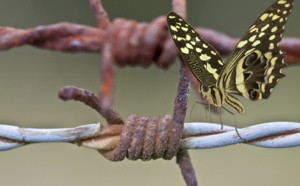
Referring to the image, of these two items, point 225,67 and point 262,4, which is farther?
point 262,4

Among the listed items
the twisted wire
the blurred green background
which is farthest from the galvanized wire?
the blurred green background

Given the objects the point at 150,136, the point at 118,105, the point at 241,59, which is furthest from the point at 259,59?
the point at 118,105

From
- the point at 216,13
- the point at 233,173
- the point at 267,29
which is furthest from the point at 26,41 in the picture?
the point at 216,13

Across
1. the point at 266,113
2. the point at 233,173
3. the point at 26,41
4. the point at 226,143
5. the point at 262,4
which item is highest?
the point at 262,4

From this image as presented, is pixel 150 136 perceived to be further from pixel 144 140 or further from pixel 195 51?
pixel 195 51

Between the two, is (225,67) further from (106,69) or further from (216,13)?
(216,13)

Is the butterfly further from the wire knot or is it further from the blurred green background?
the blurred green background

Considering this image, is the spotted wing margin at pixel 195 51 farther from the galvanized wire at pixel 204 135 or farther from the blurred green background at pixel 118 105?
the blurred green background at pixel 118 105
